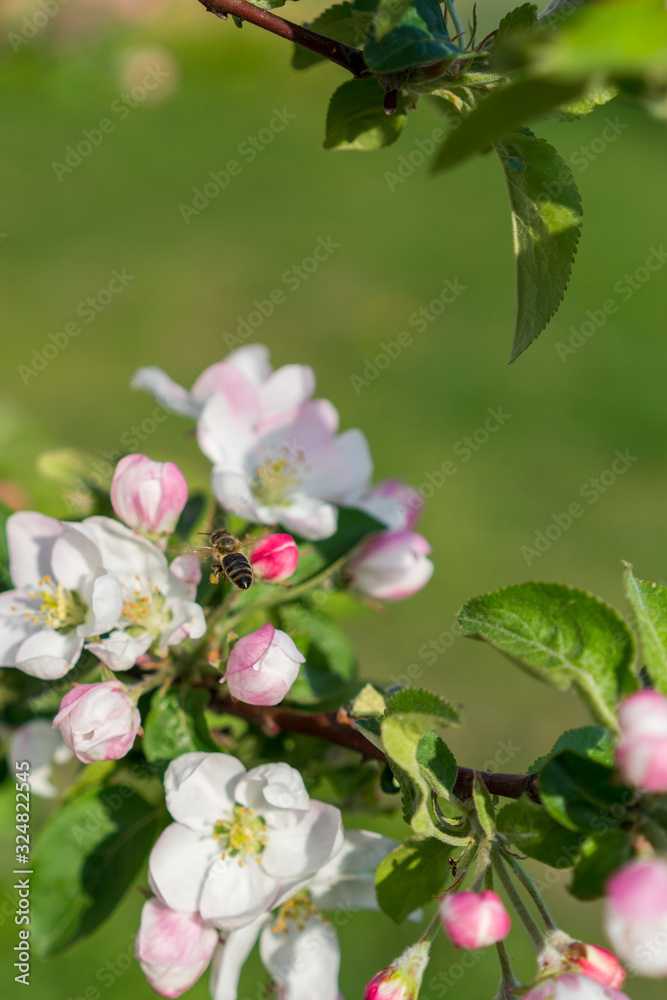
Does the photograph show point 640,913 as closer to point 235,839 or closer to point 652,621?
point 652,621

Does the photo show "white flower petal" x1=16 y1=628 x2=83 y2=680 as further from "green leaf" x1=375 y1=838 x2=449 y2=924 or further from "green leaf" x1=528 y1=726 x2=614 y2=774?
"green leaf" x1=528 y1=726 x2=614 y2=774

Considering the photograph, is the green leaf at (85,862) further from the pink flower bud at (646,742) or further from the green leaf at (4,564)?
the pink flower bud at (646,742)

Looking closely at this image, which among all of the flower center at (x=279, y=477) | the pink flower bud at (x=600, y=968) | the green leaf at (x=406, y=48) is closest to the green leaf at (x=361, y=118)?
the green leaf at (x=406, y=48)

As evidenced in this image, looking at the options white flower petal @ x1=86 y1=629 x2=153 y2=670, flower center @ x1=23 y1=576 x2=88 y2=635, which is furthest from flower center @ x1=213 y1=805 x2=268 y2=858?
flower center @ x1=23 y1=576 x2=88 y2=635

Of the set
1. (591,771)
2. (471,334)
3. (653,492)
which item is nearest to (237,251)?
(471,334)

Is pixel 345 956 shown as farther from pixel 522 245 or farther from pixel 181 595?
pixel 522 245
